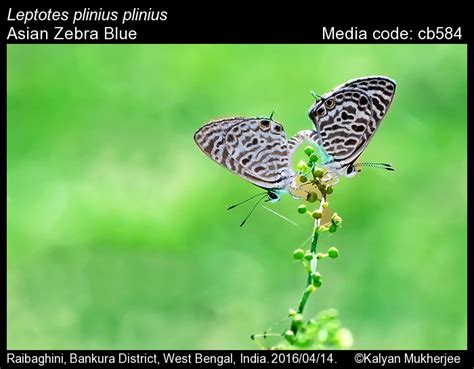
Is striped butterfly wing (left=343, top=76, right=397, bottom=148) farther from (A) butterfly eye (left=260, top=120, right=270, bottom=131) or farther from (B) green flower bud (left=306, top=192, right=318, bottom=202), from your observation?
(B) green flower bud (left=306, top=192, right=318, bottom=202)

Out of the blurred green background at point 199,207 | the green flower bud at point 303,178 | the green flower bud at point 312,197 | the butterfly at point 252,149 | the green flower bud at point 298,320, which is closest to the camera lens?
the green flower bud at point 298,320

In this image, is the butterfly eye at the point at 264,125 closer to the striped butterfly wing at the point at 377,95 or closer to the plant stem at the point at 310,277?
the striped butterfly wing at the point at 377,95

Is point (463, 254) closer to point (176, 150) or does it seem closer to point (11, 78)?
point (176, 150)

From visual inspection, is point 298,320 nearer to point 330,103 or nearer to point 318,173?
point 318,173

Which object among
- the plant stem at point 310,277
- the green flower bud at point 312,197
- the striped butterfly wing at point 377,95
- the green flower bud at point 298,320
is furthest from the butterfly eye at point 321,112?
the green flower bud at point 298,320

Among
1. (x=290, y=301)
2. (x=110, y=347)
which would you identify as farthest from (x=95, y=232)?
(x=290, y=301)

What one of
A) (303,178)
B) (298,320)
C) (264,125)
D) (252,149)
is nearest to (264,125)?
(264,125)
